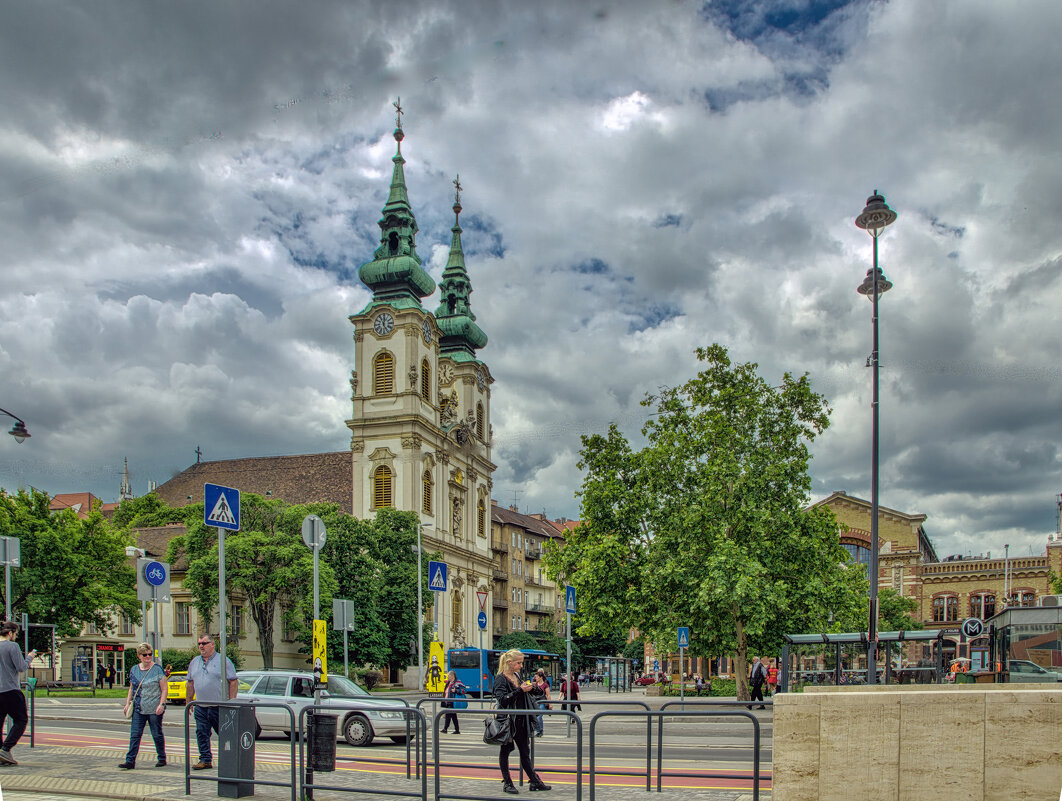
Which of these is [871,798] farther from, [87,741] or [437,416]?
[437,416]

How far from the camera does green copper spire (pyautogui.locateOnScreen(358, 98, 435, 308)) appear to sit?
7825 centimetres

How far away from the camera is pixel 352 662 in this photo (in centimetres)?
5744

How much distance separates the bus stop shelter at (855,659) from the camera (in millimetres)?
29047

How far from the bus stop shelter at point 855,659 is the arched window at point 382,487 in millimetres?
44205

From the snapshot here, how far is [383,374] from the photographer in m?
76.5

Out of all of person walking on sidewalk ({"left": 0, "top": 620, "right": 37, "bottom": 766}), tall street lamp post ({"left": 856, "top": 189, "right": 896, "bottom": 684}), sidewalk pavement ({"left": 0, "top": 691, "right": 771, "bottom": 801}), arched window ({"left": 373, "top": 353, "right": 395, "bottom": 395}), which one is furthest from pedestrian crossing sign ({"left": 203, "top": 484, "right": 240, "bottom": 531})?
arched window ({"left": 373, "top": 353, "right": 395, "bottom": 395})

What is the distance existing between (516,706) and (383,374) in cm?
6625

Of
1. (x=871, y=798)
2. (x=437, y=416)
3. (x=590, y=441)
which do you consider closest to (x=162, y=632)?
(x=437, y=416)

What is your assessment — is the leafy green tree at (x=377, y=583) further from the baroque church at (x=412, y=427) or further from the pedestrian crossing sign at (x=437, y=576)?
the pedestrian crossing sign at (x=437, y=576)

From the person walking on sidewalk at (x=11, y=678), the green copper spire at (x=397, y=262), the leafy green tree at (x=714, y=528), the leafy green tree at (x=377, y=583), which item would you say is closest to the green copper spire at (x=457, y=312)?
the green copper spire at (x=397, y=262)

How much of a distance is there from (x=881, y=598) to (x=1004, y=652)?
48.1 metres

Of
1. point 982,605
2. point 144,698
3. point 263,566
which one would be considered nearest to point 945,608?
point 982,605

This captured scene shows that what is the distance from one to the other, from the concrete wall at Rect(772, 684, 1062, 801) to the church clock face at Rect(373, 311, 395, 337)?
227 ft

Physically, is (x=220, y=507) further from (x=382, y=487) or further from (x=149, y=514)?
(x=149, y=514)
